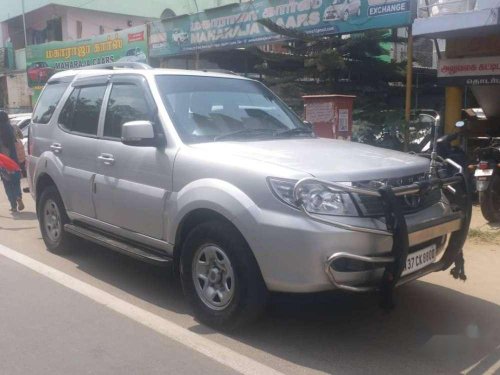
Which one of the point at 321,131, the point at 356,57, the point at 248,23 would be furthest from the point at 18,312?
the point at 248,23

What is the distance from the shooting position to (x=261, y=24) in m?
12.5

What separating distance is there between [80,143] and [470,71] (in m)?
7.58

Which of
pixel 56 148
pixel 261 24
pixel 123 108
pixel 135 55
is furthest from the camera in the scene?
pixel 135 55

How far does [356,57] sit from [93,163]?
7.79m

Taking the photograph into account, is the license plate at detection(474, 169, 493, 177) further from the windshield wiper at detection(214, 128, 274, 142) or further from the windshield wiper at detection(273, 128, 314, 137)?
the windshield wiper at detection(214, 128, 274, 142)

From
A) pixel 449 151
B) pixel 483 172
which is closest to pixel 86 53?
pixel 449 151

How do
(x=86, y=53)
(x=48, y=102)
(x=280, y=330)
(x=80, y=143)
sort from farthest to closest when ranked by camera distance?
(x=86, y=53), (x=48, y=102), (x=80, y=143), (x=280, y=330)

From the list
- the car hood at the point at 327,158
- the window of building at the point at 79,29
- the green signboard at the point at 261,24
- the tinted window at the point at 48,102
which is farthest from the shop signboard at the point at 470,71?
the window of building at the point at 79,29

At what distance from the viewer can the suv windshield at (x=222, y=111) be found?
4.71 meters

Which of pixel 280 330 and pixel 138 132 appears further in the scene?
pixel 138 132

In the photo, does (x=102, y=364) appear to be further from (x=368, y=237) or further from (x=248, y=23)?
(x=248, y=23)

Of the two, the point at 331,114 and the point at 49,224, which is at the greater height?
the point at 331,114

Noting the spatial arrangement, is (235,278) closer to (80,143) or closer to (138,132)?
(138,132)

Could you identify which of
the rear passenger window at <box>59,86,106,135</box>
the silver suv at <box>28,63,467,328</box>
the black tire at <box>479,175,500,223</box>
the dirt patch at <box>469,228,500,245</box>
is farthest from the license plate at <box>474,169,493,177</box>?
the rear passenger window at <box>59,86,106,135</box>
